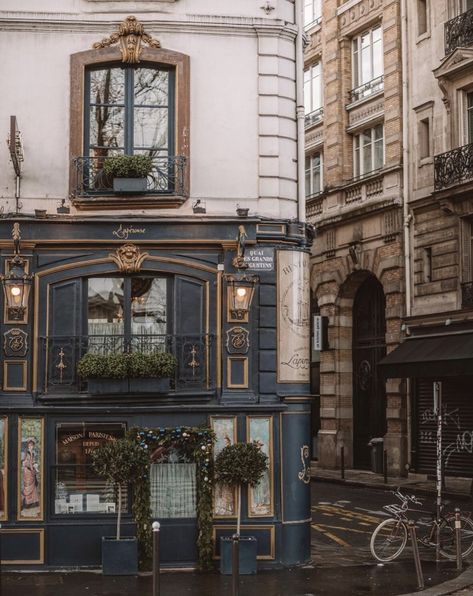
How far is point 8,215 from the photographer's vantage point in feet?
54.3

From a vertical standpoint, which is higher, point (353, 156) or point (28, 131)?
point (353, 156)

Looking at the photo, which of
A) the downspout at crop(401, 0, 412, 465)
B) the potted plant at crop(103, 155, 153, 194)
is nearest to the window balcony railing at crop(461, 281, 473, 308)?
the downspout at crop(401, 0, 412, 465)

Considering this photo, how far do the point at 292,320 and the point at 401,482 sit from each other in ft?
49.5

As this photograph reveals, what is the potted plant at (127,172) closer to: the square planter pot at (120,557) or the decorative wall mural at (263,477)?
the decorative wall mural at (263,477)

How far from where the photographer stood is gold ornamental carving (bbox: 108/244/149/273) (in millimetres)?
16578

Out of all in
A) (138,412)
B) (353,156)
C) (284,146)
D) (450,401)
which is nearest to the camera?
(138,412)

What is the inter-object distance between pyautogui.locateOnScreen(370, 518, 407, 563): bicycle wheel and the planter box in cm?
655

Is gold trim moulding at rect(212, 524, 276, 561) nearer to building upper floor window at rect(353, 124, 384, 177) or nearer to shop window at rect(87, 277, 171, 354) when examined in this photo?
shop window at rect(87, 277, 171, 354)

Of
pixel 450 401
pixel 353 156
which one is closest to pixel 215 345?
pixel 450 401

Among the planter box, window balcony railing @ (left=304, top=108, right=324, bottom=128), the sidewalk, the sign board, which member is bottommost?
the sidewalk

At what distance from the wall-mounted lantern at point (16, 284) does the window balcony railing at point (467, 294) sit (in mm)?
15862

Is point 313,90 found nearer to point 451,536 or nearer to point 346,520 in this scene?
point 346,520

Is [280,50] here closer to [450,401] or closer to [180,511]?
[180,511]

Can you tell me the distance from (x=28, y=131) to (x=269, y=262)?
4410 mm
